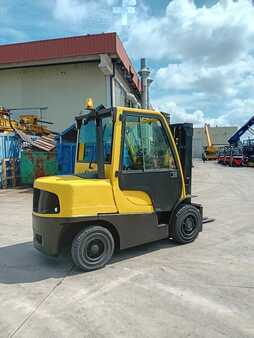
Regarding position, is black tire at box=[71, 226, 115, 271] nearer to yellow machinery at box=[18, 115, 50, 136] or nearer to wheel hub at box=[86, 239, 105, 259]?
wheel hub at box=[86, 239, 105, 259]

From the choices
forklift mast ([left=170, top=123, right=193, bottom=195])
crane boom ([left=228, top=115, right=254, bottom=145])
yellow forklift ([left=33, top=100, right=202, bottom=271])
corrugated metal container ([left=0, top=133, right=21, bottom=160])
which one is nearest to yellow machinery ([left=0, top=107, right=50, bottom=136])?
corrugated metal container ([left=0, top=133, right=21, bottom=160])

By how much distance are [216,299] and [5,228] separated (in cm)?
536

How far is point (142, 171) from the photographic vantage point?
5.43 m

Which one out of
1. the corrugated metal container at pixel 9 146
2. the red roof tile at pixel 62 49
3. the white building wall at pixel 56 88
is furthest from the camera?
the white building wall at pixel 56 88

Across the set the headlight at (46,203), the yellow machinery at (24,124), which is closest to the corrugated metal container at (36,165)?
the yellow machinery at (24,124)

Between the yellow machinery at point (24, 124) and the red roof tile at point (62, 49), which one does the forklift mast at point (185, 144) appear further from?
the red roof tile at point (62, 49)

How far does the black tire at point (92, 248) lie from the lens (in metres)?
4.89

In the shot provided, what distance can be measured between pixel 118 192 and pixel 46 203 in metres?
1.07

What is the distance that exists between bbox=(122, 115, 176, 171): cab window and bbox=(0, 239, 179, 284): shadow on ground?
1432 mm

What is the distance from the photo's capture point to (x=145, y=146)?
5.51 m

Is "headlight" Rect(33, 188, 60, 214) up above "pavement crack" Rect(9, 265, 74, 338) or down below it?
Result: above

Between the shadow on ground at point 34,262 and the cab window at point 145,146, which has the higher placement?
the cab window at point 145,146

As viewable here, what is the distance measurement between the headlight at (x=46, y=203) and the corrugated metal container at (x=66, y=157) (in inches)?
339

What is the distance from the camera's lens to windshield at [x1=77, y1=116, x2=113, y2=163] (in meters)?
5.28
